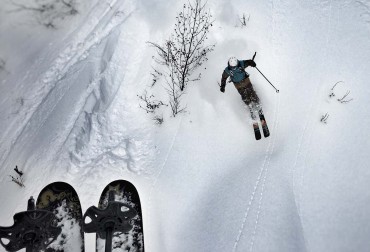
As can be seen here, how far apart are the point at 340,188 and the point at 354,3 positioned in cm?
463

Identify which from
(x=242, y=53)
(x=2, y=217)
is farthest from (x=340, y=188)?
(x=2, y=217)

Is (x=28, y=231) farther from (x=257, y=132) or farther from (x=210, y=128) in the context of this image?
(x=257, y=132)

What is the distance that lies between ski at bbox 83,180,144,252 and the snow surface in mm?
201

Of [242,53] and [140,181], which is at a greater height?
[242,53]

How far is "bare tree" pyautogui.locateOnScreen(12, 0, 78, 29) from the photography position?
855 cm

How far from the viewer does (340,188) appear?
5535 mm

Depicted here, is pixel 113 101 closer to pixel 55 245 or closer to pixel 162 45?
pixel 162 45

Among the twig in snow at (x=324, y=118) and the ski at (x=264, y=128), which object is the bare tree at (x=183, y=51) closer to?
the ski at (x=264, y=128)

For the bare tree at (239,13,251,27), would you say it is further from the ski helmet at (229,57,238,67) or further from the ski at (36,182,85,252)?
the ski at (36,182,85,252)

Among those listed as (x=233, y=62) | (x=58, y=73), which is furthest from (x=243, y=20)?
(x=58, y=73)

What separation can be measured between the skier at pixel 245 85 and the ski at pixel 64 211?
12.7 ft

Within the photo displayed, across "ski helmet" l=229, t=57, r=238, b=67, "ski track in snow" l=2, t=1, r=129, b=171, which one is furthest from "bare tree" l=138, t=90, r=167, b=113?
"ski track in snow" l=2, t=1, r=129, b=171

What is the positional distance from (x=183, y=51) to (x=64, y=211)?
14.5 feet

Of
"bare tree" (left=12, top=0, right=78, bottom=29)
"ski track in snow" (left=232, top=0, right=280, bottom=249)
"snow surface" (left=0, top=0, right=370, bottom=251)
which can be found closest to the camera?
"ski track in snow" (left=232, top=0, right=280, bottom=249)
